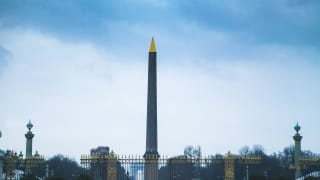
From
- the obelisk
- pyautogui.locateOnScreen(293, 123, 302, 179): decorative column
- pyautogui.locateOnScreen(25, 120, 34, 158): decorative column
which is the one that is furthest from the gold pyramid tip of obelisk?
pyautogui.locateOnScreen(293, 123, 302, 179): decorative column

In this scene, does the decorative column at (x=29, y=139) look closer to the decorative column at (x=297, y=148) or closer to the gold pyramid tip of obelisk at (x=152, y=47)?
the gold pyramid tip of obelisk at (x=152, y=47)

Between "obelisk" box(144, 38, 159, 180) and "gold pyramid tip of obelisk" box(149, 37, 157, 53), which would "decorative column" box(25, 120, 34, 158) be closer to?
"obelisk" box(144, 38, 159, 180)

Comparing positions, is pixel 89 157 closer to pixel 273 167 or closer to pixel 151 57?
pixel 151 57

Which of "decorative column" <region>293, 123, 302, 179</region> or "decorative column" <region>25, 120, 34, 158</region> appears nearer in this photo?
"decorative column" <region>25, 120, 34, 158</region>

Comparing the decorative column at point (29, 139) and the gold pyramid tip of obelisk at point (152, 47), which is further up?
the gold pyramid tip of obelisk at point (152, 47)

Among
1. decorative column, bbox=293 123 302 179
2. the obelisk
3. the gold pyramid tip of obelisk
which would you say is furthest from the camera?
decorative column, bbox=293 123 302 179

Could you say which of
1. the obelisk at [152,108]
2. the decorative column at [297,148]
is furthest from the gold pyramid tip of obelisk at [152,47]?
the decorative column at [297,148]

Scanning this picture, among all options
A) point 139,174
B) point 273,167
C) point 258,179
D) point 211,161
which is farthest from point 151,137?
point 273,167

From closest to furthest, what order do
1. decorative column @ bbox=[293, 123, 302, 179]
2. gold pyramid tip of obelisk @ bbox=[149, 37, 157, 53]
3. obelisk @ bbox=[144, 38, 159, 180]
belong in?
1. obelisk @ bbox=[144, 38, 159, 180]
2. gold pyramid tip of obelisk @ bbox=[149, 37, 157, 53]
3. decorative column @ bbox=[293, 123, 302, 179]

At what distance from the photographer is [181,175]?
76.6 m

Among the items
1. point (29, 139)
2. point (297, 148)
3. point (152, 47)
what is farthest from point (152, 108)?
point (297, 148)

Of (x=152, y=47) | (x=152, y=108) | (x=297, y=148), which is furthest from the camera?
(x=297, y=148)

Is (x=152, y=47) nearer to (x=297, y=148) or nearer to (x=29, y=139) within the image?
(x=29, y=139)

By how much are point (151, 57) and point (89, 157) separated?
9.30 m
